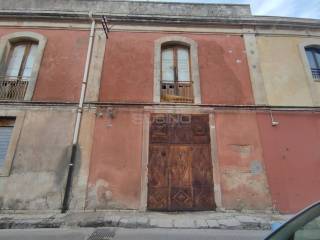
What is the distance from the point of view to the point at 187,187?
706cm

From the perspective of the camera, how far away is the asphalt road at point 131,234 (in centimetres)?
481

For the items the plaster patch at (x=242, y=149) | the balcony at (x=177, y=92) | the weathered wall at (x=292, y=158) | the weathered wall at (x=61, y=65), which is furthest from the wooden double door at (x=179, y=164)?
the weathered wall at (x=61, y=65)

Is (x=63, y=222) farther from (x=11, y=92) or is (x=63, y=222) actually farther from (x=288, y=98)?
(x=288, y=98)

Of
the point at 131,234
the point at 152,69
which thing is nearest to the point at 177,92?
the point at 152,69

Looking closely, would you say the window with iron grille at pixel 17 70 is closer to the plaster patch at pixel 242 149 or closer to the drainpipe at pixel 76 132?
the drainpipe at pixel 76 132

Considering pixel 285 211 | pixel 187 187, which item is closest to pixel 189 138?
pixel 187 187

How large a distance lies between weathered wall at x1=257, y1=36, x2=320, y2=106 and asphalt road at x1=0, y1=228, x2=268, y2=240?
5053 millimetres

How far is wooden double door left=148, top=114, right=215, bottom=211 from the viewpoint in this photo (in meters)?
6.93

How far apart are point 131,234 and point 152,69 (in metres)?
5.69

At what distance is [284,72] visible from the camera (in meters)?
8.73

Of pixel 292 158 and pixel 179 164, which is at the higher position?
pixel 292 158

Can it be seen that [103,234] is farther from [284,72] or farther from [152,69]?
[284,72]

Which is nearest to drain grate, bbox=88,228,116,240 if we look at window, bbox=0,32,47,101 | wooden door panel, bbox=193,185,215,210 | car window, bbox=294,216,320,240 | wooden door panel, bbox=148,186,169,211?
wooden door panel, bbox=148,186,169,211

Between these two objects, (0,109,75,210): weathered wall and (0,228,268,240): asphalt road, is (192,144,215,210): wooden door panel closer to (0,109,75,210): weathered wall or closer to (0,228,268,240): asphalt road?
(0,228,268,240): asphalt road
